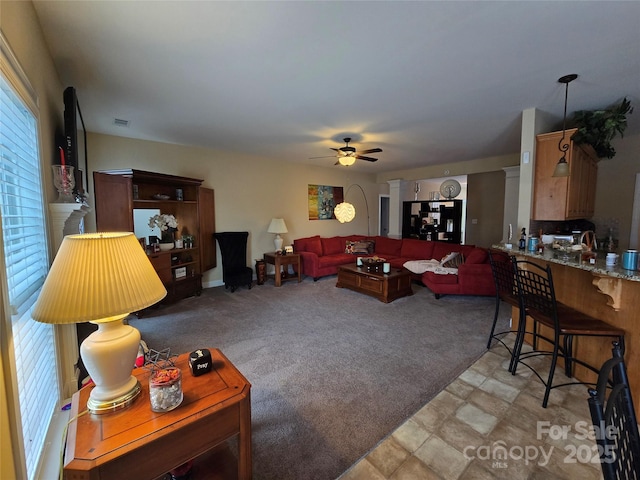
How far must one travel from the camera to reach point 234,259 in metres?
5.05

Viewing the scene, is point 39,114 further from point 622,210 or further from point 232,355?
point 622,210

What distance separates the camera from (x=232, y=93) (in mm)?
2646

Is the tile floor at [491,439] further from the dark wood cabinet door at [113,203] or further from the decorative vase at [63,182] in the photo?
the dark wood cabinet door at [113,203]

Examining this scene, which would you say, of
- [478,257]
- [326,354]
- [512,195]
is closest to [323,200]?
[478,257]

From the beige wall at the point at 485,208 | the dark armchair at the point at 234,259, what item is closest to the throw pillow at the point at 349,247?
the dark armchair at the point at 234,259

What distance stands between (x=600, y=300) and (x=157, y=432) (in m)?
3.01

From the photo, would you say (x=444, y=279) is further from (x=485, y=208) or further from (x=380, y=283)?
(x=485, y=208)

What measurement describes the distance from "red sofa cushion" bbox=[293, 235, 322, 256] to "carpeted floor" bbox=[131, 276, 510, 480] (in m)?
1.46

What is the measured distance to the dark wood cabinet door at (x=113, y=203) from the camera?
11.3 feet

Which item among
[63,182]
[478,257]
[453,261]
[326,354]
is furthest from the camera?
[453,261]

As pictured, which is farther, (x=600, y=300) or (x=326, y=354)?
(x=326, y=354)

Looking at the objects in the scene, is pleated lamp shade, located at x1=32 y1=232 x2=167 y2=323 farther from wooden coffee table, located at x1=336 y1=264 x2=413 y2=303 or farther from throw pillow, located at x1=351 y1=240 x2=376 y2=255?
throw pillow, located at x1=351 y1=240 x2=376 y2=255

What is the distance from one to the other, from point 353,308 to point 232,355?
6.06 feet

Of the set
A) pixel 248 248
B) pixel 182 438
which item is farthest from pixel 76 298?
pixel 248 248
